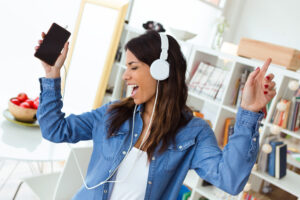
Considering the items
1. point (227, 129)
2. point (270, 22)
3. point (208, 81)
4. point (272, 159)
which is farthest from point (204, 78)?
point (270, 22)

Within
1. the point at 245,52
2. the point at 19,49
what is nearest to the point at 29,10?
the point at 19,49

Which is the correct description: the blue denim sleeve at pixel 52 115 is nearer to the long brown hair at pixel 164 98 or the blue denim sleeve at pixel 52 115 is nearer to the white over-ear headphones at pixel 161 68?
the long brown hair at pixel 164 98

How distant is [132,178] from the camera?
1.25 meters

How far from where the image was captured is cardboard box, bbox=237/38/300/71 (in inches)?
85.2

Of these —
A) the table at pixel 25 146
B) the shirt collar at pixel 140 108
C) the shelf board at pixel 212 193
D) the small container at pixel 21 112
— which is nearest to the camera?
the shirt collar at pixel 140 108

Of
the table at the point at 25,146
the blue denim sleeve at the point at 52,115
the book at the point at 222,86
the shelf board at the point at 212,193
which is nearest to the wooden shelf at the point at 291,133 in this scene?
the book at the point at 222,86

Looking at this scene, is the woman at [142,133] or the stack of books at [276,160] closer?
the woman at [142,133]

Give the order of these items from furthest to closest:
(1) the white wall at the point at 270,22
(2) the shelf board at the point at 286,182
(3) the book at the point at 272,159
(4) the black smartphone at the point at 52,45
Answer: (1) the white wall at the point at 270,22, (3) the book at the point at 272,159, (2) the shelf board at the point at 286,182, (4) the black smartphone at the point at 52,45

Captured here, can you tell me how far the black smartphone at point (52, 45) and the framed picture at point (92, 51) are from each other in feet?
5.73

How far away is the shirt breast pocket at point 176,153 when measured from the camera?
4.12 ft

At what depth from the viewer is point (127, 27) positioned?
3145mm

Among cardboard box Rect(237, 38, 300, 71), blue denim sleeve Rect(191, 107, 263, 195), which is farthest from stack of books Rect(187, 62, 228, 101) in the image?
blue denim sleeve Rect(191, 107, 263, 195)

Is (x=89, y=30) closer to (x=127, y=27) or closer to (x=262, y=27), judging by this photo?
(x=127, y=27)

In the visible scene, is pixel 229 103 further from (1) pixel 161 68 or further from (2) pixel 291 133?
(1) pixel 161 68
